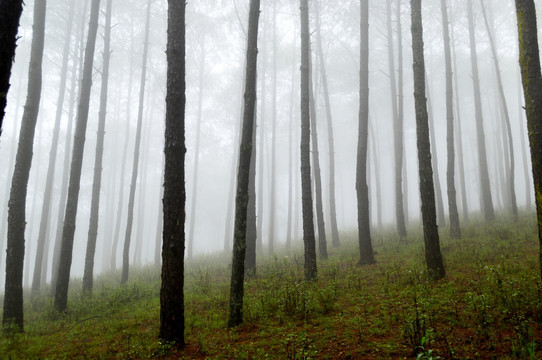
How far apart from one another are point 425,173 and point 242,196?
15.5 feet

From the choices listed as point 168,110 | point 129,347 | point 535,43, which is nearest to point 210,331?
point 129,347

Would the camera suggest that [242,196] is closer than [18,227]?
Yes

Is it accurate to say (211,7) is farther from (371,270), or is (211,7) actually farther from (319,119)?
(371,270)

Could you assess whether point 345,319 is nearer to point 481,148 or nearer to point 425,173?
point 425,173

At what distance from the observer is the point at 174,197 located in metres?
5.19

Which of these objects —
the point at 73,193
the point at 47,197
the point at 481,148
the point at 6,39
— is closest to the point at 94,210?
the point at 73,193

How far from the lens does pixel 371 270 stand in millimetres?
9195

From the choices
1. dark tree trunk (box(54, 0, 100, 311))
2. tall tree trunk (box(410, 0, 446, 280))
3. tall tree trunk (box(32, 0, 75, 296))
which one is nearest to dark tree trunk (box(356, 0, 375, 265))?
tall tree trunk (box(410, 0, 446, 280))

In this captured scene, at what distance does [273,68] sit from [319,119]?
317 inches

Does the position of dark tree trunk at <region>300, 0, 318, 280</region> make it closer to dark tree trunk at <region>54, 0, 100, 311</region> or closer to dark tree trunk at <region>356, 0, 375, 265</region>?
dark tree trunk at <region>356, 0, 375, 265</region>

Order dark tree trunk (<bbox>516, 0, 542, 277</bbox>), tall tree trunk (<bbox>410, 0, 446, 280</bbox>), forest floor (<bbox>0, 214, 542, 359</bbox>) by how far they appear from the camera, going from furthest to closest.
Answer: tall tree trunk (<bbox>410, 0, 446, 280</bbox>)
dark tree trunk (<bbox>516, 0, 542, 277</bbox>)
forest floor (<bbox>0, 214, 542, 359</bbox>)

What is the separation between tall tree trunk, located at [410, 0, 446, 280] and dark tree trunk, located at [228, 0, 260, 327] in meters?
4.39

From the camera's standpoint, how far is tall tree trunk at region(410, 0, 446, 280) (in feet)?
24.2

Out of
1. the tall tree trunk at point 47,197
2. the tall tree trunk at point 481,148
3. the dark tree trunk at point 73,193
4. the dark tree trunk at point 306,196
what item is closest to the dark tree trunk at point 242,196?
the dark tree trunk at point 306,196
